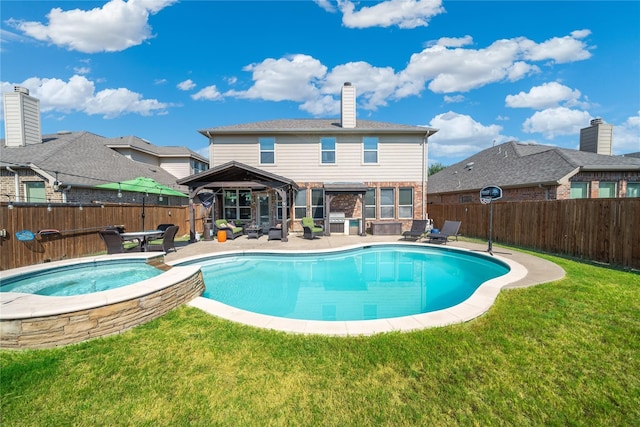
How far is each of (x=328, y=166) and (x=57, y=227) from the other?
41.1 ft

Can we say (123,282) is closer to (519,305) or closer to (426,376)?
(426,376)

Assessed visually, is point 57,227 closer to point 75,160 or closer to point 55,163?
point 55,163

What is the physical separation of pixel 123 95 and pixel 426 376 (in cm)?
Result: 4643

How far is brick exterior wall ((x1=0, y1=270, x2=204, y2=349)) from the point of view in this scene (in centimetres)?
350

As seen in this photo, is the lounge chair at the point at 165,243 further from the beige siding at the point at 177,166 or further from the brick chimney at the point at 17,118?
the beige siding at the point at 177,166

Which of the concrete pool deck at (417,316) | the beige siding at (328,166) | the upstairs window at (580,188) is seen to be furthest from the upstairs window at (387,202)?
the upstairs window at (580,188)

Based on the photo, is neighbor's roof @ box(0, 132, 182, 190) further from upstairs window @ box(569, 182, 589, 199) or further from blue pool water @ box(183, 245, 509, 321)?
upstairs window @ box(569, 182, 589, 199)

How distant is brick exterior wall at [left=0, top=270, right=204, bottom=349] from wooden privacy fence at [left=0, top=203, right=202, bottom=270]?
5389 millimetres

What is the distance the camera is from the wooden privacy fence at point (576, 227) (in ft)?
24.8

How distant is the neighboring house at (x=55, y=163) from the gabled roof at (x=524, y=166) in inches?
920

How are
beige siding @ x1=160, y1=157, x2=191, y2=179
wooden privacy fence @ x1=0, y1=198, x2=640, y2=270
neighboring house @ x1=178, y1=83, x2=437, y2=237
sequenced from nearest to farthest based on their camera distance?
wooden privacy fence @ x1=0, y1=198, x2=640, y2=270, neighboring house @ x1=178, y1=83, x2=437, y2=237, beige siding @ x1=160, y1=157, x2=191, y2=179

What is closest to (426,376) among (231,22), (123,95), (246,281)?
(246,281)

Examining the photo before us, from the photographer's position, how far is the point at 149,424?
2369 millimetres

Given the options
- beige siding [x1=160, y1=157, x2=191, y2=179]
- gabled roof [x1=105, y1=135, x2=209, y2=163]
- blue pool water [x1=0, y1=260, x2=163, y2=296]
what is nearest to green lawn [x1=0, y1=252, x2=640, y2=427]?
blue pool water [x1=0, y1=260, x2=163, y2=296]
